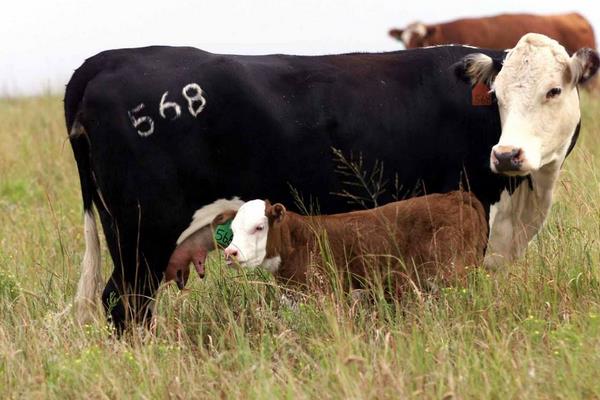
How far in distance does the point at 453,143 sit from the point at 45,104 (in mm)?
11061

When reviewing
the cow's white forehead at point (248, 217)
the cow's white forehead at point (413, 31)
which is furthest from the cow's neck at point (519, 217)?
the cow's white forehead at point (413, 31)

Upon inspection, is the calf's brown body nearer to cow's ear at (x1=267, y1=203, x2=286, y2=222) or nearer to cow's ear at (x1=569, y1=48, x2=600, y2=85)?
cow's ear at (x1=267, y1=203, x2=286, y2=222)

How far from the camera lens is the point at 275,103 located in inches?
245

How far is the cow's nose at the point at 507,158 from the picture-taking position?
586 cm

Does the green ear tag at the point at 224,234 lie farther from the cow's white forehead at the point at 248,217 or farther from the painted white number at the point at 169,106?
the painted white number at the point at 169,106

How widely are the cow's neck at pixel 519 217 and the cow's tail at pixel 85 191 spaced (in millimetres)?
2192

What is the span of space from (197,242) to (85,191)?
717mm

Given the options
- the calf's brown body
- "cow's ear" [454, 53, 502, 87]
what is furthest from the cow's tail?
"cow's ear" [454, 53, 502, 87]

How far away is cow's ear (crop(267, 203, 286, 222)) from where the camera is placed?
19.4ft

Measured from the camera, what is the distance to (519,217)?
22.4 ft

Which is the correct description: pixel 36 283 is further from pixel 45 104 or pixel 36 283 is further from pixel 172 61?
pixel 45 104

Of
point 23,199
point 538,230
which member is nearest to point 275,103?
point 538,230

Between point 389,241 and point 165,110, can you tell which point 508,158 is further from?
point 165,110

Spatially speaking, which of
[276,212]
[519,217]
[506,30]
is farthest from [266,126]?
[506,30]
